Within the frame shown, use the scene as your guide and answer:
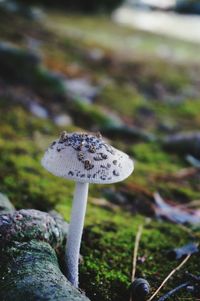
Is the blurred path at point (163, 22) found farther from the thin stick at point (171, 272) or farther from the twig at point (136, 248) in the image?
the thin stick at point (171, 272)

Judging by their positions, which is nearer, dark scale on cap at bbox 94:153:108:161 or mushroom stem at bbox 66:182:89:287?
dark scale on cap at bbox 94:153:108:161

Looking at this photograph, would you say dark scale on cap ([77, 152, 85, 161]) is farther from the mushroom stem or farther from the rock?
the rock

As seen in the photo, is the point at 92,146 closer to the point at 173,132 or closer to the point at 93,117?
the point at 93,117

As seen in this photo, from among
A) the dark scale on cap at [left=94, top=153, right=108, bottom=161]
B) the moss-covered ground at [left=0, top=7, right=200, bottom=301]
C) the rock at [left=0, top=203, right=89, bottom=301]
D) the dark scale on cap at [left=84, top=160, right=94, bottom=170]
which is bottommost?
the rock at [left=0, top=203, right=89, bottom=301]

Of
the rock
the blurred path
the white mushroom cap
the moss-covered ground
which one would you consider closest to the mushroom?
the white mushroom cap

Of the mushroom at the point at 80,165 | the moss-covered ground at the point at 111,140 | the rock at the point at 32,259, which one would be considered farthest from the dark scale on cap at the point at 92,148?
the moss-covered ground at the point at 111,140

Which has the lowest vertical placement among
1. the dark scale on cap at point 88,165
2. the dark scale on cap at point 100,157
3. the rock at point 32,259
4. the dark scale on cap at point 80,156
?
the rock at point 32,259
